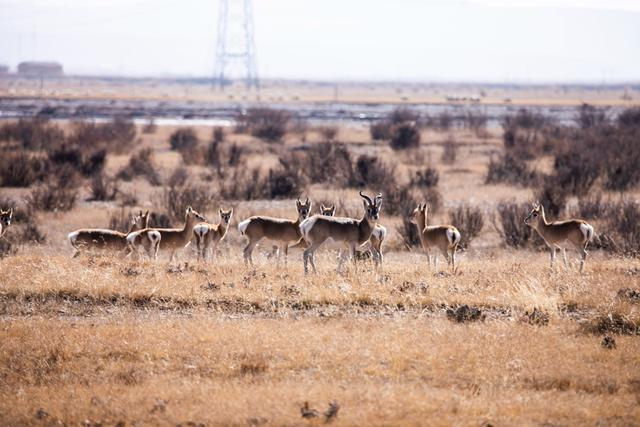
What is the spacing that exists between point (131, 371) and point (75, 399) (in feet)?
3.19

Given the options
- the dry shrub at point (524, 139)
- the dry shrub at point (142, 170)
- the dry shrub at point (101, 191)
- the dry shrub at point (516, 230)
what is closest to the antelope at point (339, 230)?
the dry shrub at point (516, 230)

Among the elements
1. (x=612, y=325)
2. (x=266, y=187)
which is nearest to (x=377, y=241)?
(x=612, y=325)

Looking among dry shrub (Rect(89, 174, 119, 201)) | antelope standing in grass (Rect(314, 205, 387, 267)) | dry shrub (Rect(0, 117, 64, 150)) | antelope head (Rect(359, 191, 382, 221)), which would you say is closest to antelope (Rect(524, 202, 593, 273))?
antelope standing in grass (Rect(314, 205, 387, 267))

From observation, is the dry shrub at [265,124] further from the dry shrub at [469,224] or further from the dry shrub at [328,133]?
the dry shrub at [469,224]

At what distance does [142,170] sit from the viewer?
3544cm

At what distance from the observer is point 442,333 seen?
38.5ft

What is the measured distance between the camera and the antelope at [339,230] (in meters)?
16.0

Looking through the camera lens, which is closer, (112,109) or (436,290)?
(436,290)

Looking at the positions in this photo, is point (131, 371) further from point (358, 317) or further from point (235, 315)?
point (358, 317)

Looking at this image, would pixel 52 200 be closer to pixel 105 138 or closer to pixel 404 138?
pixel 105 138

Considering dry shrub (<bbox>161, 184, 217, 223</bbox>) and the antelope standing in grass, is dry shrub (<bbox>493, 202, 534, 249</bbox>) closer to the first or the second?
the antelope standing in grass

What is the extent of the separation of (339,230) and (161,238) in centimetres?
373

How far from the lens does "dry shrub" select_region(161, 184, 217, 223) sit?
25.5 metres

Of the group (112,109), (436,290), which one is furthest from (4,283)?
(112,109)
